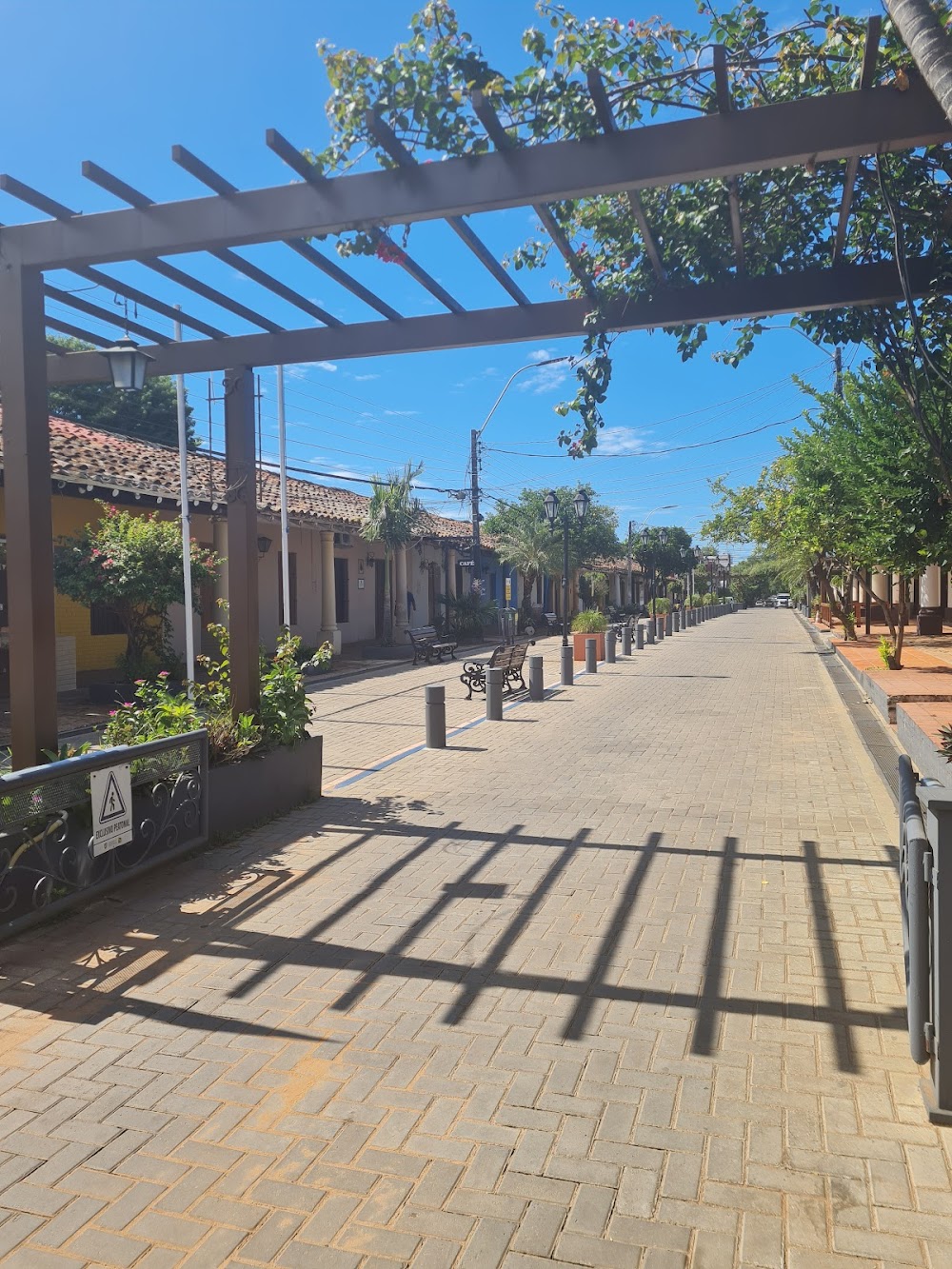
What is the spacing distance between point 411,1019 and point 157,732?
3115 mm

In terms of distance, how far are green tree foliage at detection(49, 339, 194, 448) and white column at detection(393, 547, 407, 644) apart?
867 centimetres

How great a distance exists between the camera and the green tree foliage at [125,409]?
30.0m

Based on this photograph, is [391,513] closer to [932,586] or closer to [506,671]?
[506,671]

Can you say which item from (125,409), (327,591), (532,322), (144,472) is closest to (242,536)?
(532,322)

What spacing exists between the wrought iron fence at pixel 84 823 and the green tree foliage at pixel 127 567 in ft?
26.6

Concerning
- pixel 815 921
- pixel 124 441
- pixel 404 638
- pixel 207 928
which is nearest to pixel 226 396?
pixel 207 928

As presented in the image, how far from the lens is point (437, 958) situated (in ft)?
14.5

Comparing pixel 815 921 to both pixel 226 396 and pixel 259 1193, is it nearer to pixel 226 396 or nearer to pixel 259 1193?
pixel 259 1193

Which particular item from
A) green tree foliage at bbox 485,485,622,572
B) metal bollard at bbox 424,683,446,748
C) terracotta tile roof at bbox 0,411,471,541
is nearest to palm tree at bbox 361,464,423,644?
terracotta tile roof at bbox 0,411,471,541

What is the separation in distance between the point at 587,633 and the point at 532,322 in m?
17.4

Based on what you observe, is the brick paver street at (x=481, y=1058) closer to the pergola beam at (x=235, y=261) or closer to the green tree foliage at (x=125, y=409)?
the pergola beam at (x=235, y=261)

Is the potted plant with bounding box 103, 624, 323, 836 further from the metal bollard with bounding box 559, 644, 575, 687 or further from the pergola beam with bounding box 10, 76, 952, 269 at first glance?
the metal bollard with bounding box 559, 644, 575, 687

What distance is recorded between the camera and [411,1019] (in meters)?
3.79

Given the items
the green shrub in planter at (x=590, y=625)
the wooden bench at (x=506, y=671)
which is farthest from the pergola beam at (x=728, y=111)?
the green shrub in planter at (x=590, y=625)
